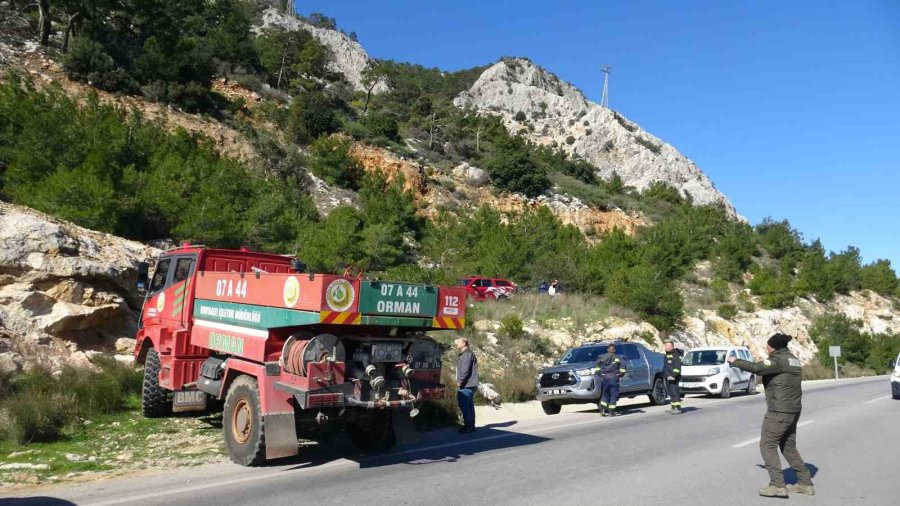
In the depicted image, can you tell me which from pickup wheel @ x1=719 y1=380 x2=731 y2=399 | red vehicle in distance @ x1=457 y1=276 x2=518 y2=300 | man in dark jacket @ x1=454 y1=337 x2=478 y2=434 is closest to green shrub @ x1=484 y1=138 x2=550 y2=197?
red vehicle in distance @ x1=457 y1=276 x2=518 y2=300

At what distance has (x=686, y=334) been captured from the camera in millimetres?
34969

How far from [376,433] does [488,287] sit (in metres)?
24.8

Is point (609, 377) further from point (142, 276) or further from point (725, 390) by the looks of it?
point (142, 276)

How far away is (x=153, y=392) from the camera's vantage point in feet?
34.8

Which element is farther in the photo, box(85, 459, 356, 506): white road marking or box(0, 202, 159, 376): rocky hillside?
box(0, 202, 159, 376): rocky hillside

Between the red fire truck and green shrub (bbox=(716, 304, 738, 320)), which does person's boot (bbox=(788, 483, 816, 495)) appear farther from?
green shrub (bbox=(716, 304, 738, 320))

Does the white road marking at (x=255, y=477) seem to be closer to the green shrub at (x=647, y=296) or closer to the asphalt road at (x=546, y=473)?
the asphalt road at (x=546, y=473)

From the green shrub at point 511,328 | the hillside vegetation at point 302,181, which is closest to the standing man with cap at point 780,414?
the green shrub at point 511,328

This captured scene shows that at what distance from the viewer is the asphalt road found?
6.79 meters

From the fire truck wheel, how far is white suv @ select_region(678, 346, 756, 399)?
1488 centimetres

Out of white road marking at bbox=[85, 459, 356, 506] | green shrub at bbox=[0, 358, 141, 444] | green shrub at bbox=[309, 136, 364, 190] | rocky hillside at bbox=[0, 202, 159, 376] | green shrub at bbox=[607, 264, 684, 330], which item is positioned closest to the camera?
white road marking at bbox=[85, 459, 356, 506]

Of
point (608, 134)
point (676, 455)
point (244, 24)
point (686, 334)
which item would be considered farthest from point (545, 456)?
point (608, 134)

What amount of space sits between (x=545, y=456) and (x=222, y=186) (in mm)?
21175

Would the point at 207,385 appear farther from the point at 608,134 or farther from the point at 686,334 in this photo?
the point at 608,134
